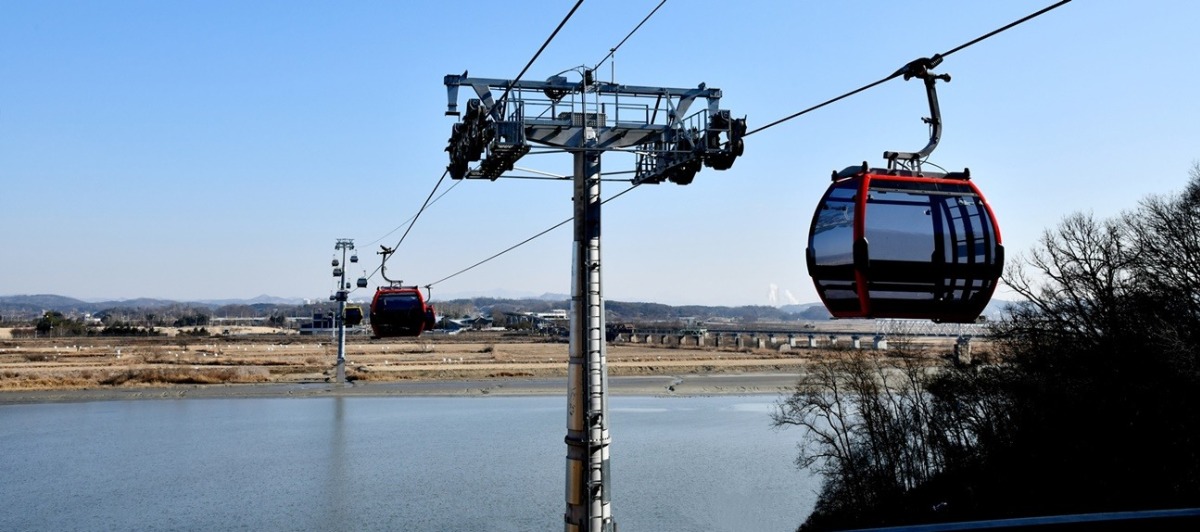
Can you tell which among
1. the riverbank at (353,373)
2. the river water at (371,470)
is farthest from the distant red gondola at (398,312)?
the riverbank at (353,373)

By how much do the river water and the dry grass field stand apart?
14882 millimetres

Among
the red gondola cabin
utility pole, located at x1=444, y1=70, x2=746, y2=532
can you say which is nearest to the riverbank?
utility pole, located at x1=444, y1=70, x2=746, y2=532

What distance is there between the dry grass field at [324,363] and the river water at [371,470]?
14.9 metres

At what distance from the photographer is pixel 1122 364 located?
3312 centimetres

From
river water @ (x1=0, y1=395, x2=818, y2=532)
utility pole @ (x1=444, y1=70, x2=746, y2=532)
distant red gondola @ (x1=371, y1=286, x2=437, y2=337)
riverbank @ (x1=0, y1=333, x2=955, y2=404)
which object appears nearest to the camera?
utility pole @ (x1=444, y1=70, x2=746, y2=532)

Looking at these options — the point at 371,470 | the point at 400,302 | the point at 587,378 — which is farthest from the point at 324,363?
the point at 587,378

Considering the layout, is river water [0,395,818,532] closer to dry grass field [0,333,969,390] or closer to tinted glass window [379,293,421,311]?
tinted glass window [379,293,421,311]

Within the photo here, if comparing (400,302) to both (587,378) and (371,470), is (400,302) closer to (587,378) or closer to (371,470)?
(371,470)

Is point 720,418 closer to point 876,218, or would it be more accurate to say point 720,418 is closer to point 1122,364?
point 1122,364

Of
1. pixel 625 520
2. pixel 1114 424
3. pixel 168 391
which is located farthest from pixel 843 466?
pixel 168 391

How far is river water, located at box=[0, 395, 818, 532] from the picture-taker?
99.5 ft

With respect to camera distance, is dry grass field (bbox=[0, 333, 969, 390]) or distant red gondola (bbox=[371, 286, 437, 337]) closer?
distant red gondola (bbox=[371, 286, 437, 337])

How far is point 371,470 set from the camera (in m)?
38.3

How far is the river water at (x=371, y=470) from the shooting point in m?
30.3
